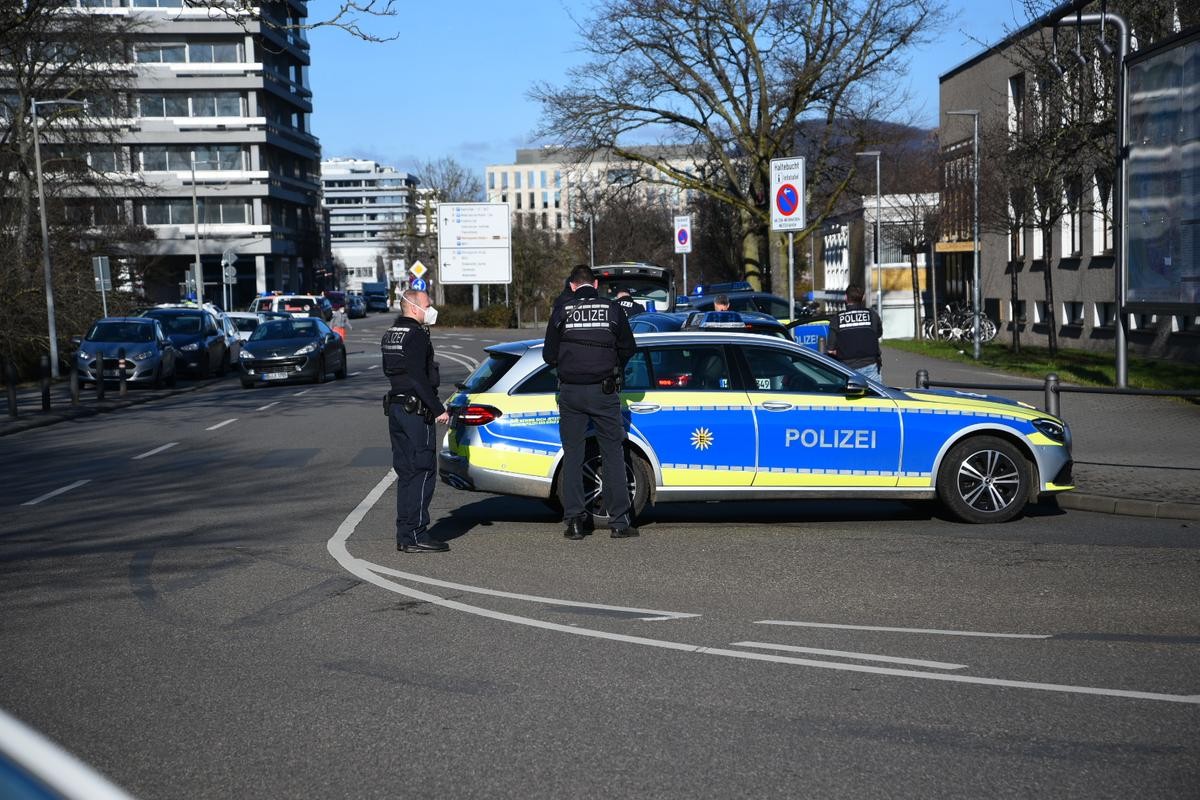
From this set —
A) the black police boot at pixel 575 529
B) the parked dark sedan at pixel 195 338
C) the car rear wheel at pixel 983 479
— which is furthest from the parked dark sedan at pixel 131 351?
the car rear wheel at pixel 983 479

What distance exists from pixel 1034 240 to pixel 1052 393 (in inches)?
1279

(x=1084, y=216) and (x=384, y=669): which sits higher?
(x=1084, y=216)

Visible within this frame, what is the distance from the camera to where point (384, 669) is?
6.53 meters

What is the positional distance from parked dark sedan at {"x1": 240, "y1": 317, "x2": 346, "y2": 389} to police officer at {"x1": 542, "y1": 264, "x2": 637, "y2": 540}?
21.8 metres

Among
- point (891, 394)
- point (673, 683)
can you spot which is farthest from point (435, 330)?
point (673, 683)

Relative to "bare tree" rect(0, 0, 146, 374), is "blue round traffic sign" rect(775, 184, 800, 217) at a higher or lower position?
lower

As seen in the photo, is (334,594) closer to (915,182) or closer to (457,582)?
(457,582)

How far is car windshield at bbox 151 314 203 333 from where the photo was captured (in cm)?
3556

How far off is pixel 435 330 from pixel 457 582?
64579 millimetres

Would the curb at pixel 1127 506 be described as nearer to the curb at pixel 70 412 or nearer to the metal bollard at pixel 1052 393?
the metal bollard at pixel 1052 393

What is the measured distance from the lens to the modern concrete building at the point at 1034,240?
1162 inches

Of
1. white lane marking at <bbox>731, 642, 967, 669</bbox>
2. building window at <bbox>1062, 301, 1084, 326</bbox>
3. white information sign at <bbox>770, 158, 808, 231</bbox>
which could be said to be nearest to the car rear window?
white lane marking at <bbox>731, 642, 967, 669</bbox>

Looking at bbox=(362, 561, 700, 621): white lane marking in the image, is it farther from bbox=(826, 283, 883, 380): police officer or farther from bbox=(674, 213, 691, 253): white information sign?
bbox=(674, 213, 691, 253): white information sign

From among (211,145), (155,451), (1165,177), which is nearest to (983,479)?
(1165,177)
